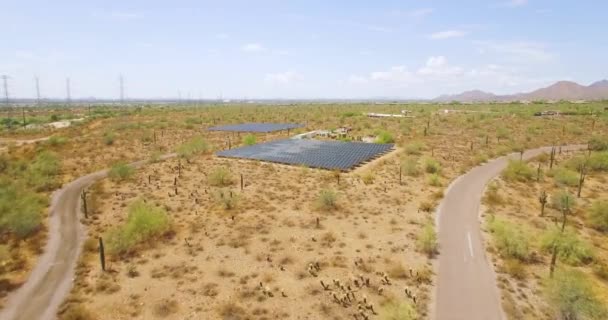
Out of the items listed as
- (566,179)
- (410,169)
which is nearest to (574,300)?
(410,169)

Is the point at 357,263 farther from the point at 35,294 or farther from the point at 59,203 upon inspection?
the point at 59,203

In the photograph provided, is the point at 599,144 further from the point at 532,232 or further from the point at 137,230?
the point at 137,230

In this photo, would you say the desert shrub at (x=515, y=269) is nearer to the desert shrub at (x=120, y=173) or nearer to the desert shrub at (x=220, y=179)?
the desert shrub at (x=220, y=179)

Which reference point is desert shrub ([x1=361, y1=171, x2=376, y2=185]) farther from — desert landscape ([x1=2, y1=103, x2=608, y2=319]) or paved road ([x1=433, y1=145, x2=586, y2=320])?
paved road ([x1=433, y1=145, x2=586, y2=320])

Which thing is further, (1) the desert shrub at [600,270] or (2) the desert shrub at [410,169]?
(2) the desert shrub at [410,169]

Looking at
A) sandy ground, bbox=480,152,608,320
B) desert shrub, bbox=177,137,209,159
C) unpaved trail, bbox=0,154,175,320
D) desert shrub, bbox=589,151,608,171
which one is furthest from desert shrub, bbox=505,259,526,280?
desert shrub, bbox=177,137,209,159

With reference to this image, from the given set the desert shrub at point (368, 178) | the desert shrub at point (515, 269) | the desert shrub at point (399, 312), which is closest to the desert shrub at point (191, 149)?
the desert shrub at point (368, 178)
